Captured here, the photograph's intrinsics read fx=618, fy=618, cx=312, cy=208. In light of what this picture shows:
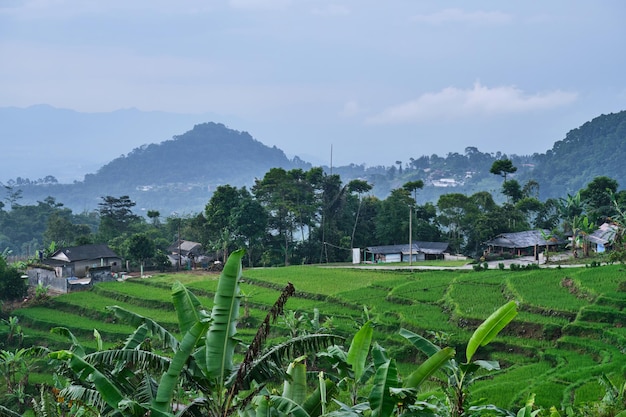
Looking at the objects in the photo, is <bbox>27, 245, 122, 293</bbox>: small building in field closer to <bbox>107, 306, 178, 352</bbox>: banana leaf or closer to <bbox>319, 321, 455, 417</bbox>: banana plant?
<bbox>107, 306, 178, 352</bbox>: banana leaf

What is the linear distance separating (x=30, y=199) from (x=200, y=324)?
7097 inches

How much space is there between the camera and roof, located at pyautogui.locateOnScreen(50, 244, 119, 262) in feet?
126

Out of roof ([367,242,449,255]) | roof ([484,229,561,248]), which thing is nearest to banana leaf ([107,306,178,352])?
roof ([484,229,561,248])

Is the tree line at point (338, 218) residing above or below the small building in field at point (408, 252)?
above

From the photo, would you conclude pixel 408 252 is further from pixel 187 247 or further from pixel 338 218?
pixel 187 247

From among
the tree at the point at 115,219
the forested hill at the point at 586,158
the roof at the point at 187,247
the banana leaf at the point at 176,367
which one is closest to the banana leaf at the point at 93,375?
the banana leaf at the point at 176,367

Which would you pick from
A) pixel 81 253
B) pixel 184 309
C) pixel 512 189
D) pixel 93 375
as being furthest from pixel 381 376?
pixel 512 189

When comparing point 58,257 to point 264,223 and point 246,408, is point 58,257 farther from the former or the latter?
point 246,408

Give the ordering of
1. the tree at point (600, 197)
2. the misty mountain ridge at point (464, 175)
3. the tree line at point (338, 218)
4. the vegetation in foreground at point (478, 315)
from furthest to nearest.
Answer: the misty mountain ridge at point (464, 175), the tree line at point (338, 218), the tree at point (600, 197), the vegetation in foreground at point (478, 315)

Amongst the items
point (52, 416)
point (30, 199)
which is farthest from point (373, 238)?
point (30, 199)

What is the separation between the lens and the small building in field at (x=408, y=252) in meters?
42.8

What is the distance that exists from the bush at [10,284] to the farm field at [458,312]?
1.79 meters

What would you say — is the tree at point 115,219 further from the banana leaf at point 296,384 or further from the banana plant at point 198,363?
the banana leaf at point 296,384

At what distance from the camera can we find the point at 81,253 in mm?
39094
